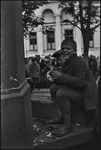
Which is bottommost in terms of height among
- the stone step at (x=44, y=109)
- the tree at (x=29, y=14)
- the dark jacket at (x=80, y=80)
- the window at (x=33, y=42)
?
the stone step at (x=44, y=109)

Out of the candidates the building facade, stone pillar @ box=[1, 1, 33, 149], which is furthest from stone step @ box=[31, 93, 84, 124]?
the building facade

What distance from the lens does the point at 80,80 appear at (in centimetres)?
346

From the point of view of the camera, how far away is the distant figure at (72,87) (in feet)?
11.4

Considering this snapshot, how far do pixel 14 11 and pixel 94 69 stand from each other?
14558 millimetres

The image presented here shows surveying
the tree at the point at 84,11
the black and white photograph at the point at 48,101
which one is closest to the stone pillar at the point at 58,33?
the tree at the point at 84,11

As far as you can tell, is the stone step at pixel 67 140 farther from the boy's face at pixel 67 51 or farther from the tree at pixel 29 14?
the tree at pixel 29 14

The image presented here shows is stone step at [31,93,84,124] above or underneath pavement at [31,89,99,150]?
above

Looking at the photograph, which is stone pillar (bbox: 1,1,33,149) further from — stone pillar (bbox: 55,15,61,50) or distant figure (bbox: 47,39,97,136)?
stone pillar (bbox: 55,15,61,50)

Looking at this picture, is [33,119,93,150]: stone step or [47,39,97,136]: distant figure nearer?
[33,119,93,150]: stone step

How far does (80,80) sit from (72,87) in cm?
14

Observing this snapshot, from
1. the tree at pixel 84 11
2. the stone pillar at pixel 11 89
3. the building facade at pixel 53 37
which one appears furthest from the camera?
the building facade at pixel 53 37

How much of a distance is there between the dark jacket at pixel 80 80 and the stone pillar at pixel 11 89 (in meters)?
0.78

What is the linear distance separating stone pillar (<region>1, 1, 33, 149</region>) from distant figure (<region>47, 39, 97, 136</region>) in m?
0.73

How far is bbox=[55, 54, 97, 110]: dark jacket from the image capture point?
3.44 metres
